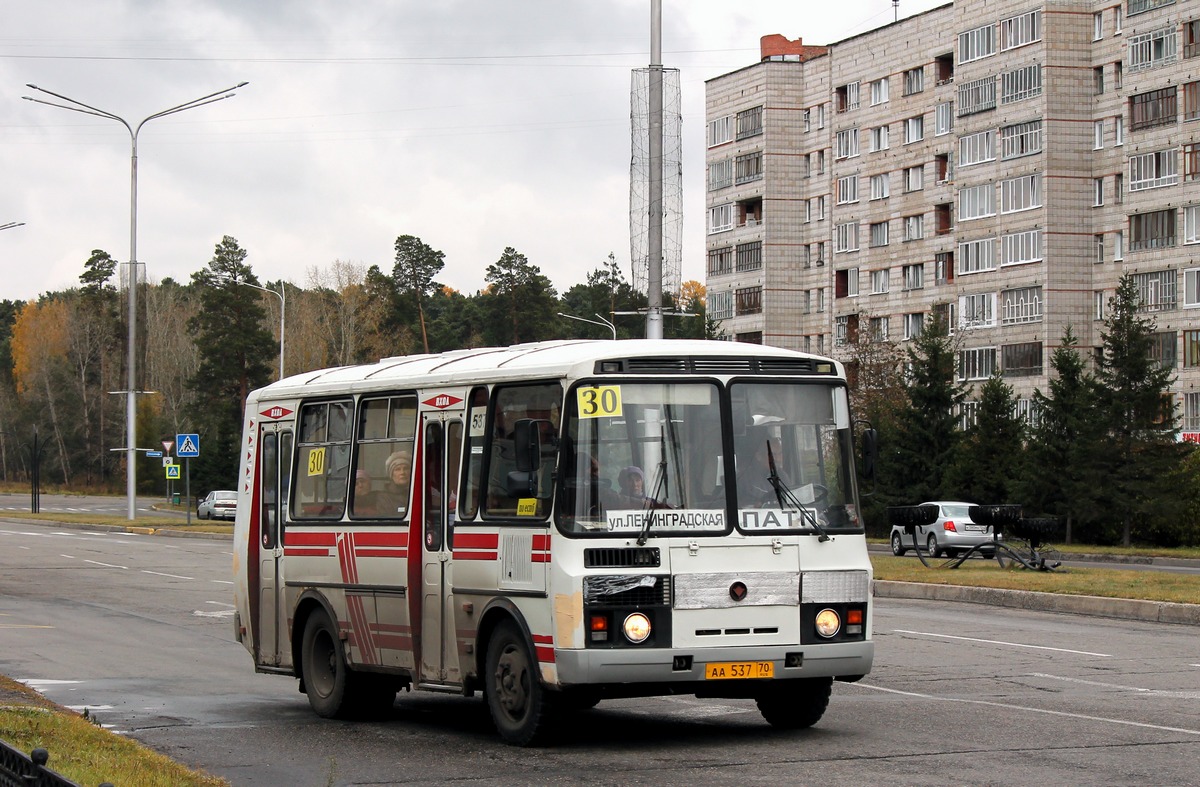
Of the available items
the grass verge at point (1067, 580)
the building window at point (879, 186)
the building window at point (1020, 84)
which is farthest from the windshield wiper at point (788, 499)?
the building window at point (879, 186)

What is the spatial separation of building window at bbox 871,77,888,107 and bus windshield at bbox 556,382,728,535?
7736cm

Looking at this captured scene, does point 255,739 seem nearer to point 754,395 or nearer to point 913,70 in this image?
point 754,395

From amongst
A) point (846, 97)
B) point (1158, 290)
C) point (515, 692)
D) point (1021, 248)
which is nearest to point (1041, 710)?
point (515, 692)

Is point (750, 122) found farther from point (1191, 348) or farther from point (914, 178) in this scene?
point (1191, 348)

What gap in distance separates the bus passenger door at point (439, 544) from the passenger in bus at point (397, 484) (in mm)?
231

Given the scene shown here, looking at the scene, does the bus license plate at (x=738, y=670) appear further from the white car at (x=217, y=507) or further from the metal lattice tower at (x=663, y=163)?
the white car at (x=217, y=507)

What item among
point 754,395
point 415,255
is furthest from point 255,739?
point 415,255

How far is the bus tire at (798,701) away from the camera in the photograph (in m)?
11.5

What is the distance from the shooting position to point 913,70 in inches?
3302

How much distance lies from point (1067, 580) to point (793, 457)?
16547 mm

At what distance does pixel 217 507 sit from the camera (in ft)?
237

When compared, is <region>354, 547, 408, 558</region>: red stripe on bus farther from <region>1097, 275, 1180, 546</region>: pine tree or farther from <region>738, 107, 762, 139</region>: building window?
<region>738, 107, 762, 139</region>: building window

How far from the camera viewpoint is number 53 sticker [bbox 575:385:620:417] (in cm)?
1080

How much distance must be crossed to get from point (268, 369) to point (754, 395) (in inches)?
3996
